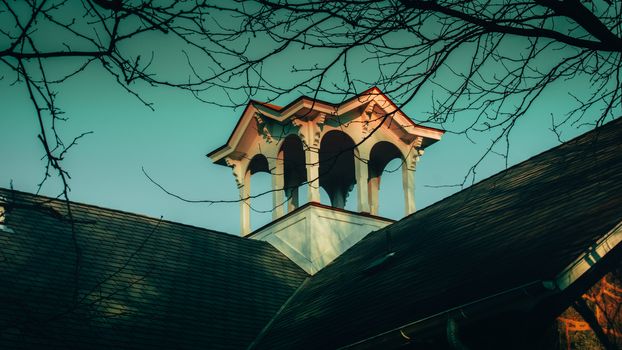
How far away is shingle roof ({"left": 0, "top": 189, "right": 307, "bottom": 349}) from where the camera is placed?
444 inches

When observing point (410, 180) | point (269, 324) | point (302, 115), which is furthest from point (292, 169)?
point (269, 324)

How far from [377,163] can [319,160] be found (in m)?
1.80

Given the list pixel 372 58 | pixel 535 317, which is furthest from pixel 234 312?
pixel 372 58

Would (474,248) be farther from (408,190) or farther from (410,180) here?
(410,180)

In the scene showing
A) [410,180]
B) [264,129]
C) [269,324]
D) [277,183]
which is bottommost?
[269,324]

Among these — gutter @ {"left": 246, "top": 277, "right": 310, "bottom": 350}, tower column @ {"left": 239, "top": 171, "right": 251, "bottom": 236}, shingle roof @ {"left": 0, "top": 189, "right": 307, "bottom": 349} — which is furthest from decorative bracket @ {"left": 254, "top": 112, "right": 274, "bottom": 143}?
gutter @ {"left": 246, "top": 277, "right": 310, "bottom": 350}

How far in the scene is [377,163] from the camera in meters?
18.5

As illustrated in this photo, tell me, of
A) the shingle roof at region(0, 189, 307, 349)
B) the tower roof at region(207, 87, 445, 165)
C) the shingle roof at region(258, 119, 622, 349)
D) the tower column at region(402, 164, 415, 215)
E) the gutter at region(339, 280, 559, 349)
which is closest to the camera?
the gutter at region(339, 280, 559, 349)

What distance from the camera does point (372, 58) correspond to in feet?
20.9

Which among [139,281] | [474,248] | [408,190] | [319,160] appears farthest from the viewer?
[319,160]

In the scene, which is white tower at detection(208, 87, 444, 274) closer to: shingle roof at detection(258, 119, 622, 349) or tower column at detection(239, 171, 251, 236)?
tower column at detection(239, 171, 251, 236)

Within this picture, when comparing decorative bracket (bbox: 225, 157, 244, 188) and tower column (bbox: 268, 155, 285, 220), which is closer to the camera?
tower column (bbox: 268, 155, 285, 220)

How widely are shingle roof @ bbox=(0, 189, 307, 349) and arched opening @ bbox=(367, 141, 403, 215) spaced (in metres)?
3.07

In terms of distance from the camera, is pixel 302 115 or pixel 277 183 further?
pixel 277 183
